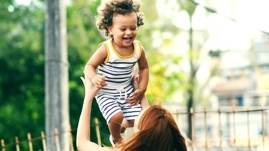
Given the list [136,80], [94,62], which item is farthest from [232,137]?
[94,62]

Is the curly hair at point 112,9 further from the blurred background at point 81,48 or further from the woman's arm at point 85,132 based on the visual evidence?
the blurred background at point 81,48

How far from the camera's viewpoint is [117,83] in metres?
2.50

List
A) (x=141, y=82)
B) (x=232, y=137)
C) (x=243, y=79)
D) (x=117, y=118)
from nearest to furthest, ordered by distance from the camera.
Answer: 1. (x=117, y=118)
2. (x=141, y=82)
3. (x=232, y=137)
4. (x=243, y=79)

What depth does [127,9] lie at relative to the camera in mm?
2336

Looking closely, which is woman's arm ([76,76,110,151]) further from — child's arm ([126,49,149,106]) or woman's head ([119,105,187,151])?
child's arm ([126,49,149,106])

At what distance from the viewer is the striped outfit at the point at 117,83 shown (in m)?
2.43

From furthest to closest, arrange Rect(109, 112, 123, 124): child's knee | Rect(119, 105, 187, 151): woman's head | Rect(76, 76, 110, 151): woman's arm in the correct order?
Rect(109, 112, 123, 124): child's knee
Rect(76, 76, 110, 151): woman's arm
Rect(119, 105, 187, 151): woman's head

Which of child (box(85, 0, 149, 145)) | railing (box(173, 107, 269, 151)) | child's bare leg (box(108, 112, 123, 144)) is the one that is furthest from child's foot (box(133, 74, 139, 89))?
railing (box(173, 107, 269, 151))

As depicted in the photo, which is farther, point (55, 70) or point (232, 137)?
point (232, 137)

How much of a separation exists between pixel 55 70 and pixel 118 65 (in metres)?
2.86

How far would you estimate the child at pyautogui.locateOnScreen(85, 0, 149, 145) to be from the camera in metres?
2.32

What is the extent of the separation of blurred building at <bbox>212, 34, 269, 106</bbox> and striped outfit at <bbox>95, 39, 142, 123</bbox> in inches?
964

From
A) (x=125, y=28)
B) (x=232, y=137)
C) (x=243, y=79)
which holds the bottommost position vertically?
(x=243, y=79)

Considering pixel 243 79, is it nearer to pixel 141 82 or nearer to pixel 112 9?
pixel 141 82
